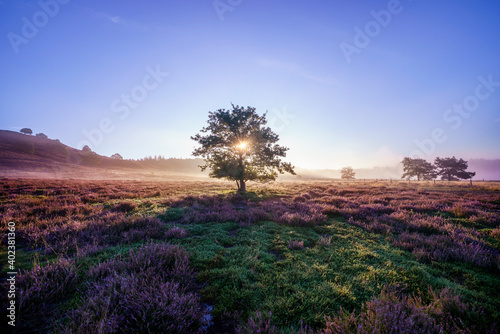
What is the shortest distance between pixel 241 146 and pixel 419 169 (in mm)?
89328

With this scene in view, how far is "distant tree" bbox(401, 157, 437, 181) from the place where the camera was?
74250 millimetres

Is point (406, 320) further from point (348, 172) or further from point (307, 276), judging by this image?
point (348, 172)

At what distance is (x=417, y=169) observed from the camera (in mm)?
74250

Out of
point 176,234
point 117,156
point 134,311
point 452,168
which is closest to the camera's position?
point 134,311

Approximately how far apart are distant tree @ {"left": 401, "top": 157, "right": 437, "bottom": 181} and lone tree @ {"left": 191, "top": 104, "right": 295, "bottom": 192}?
272 feet

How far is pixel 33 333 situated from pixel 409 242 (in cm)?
870

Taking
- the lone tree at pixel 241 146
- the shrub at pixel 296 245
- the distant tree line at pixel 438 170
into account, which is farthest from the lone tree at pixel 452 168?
the shrub at pixel 296 245

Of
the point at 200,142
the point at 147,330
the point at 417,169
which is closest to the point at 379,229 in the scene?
the point at 147,330

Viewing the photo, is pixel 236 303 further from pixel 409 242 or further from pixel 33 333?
pixel 409 242

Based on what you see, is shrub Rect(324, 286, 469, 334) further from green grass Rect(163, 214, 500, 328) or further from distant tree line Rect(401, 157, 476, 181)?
distant tree line Rect(401, 157, 476, 181)

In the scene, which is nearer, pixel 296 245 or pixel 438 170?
pixel 296 245

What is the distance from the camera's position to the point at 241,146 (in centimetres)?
2019

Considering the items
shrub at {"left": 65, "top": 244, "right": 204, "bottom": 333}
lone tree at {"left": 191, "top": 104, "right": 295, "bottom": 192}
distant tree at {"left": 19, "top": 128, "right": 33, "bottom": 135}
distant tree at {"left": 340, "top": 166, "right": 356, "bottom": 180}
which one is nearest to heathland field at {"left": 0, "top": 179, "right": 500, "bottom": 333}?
shrub at {"left": 65, "top": 244, "right": 204, "bottom": 333}

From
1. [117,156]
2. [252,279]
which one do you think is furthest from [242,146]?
[117,156]
